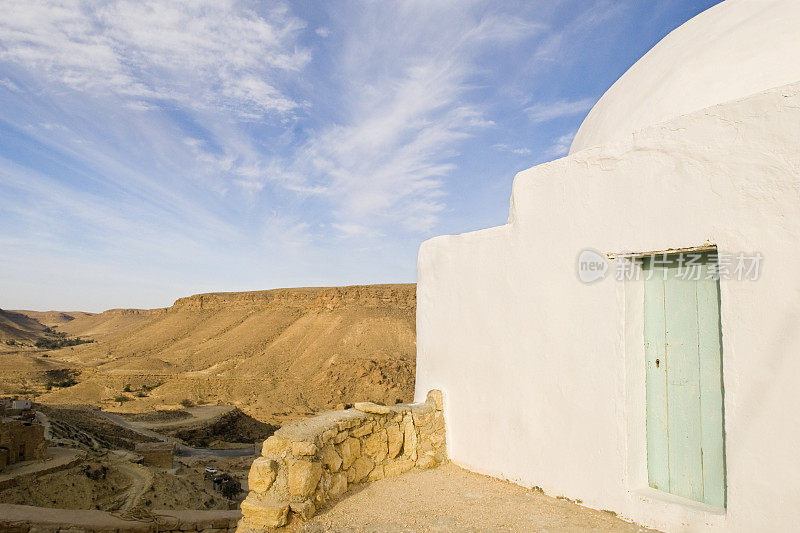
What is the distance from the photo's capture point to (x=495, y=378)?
455 cm

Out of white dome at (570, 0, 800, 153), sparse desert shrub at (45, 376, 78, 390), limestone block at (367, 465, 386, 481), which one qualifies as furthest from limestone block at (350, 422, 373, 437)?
sparse desert shrub at (45, 376, 78, 390)

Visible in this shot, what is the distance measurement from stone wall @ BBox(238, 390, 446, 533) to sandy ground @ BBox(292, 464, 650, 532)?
151 millimetres

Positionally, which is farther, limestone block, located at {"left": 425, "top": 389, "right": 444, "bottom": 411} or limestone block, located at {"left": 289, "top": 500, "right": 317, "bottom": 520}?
limestone block, located at {"left": 425, "top": 389, "right": 444, "bottom": 411}

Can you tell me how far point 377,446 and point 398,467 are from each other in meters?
0.35

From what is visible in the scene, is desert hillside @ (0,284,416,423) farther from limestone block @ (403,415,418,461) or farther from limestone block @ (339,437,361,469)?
limestone block @ (339,437,361,469)

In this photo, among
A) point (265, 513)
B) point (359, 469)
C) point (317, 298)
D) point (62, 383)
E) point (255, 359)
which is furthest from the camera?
point (317, 298)

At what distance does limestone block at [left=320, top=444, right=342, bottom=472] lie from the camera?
387 cm

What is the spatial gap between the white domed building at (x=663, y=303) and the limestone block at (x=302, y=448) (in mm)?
1787

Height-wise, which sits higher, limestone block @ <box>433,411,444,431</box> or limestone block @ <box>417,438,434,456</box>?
limestone block @ <box>433,411,444,431</box>

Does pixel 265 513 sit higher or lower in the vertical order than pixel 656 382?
lower

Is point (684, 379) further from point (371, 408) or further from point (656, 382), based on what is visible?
point (371, 408)

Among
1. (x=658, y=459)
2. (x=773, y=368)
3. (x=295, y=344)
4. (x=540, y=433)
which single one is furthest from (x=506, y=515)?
(x=295, y=344)

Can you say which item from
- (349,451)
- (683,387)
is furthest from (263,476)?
(683,387)

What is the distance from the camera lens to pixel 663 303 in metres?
3.59
